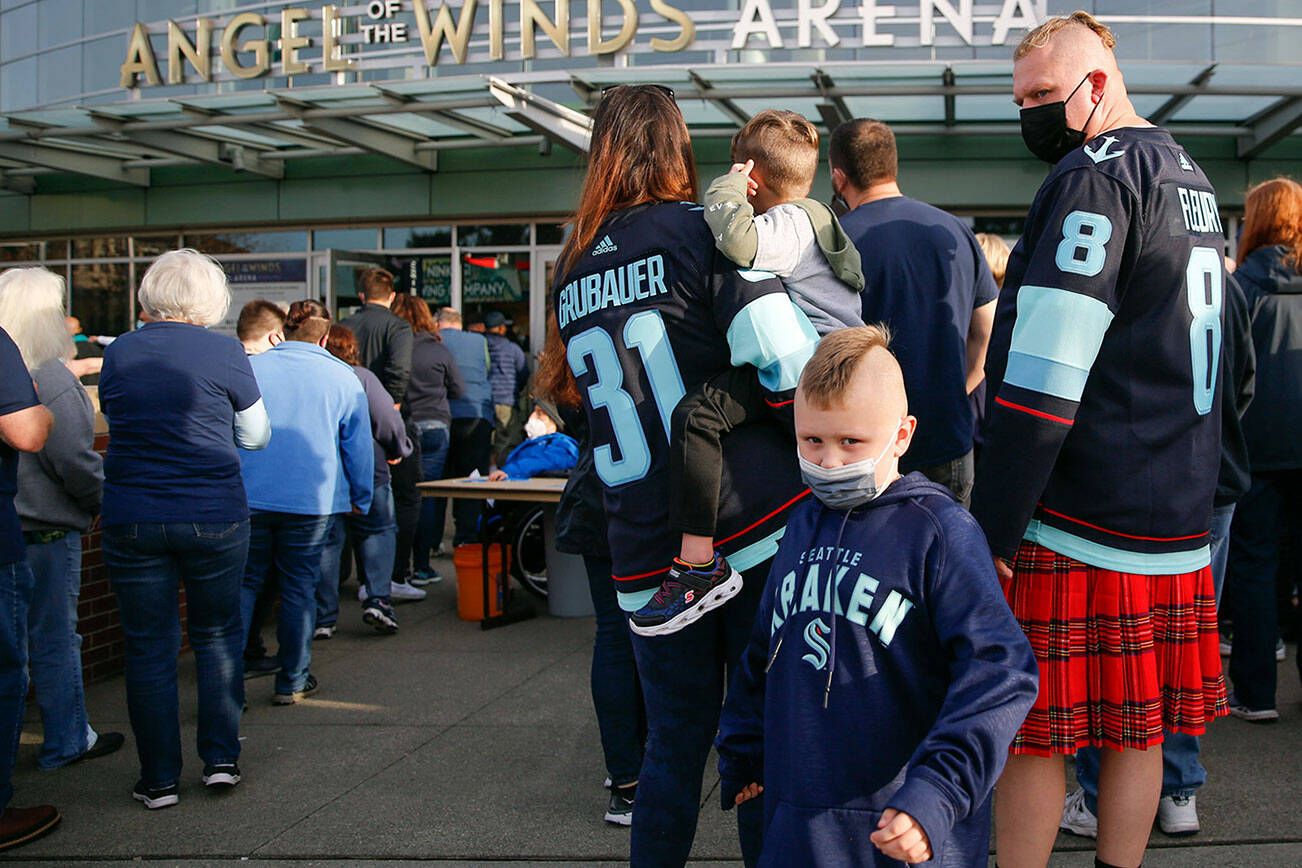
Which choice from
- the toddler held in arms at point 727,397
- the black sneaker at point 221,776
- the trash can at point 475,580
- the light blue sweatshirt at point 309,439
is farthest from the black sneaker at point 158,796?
the trash can at point 475,580

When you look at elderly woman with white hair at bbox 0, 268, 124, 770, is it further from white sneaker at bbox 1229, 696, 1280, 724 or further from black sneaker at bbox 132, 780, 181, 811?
white sneaker at bbox 1229, 696, 1280, 724

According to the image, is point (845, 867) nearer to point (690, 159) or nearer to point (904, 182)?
point (690, 159)

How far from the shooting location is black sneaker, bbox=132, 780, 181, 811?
13.0 feet

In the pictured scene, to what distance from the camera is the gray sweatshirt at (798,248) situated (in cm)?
244

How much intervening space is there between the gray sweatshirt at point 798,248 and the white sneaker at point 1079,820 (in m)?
1.85

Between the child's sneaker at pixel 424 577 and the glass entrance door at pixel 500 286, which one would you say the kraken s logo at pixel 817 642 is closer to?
the child's sneaker at pixel 424 577

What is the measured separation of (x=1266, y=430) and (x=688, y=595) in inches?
127

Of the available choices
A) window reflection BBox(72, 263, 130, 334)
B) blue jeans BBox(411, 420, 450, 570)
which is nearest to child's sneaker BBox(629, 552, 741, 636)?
blue jeans BBox(411, 420, 450, 570)

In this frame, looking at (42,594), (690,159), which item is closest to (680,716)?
(690,159)

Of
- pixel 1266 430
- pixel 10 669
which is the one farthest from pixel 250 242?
pixel 1266 430

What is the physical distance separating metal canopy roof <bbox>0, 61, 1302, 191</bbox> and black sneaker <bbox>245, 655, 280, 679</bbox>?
6.06m

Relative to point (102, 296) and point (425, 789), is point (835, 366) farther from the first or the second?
point (102, 296)

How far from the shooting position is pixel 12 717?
3.65 metres

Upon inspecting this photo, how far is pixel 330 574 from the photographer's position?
6105mm
